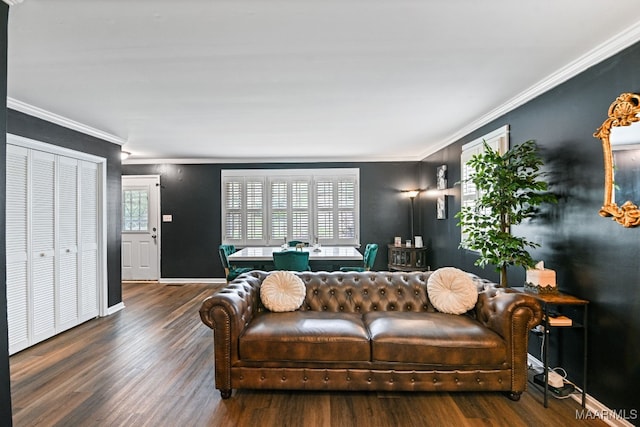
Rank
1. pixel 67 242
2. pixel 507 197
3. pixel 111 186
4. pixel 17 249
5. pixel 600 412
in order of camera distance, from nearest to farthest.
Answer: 1. pixel 600 412
2. pixel 507 197
3. pixel 17 249
4. pixel 67 242
5. pixel 111 186

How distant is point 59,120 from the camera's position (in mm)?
3969

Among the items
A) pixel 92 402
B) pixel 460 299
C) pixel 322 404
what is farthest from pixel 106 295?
pixel 460 299

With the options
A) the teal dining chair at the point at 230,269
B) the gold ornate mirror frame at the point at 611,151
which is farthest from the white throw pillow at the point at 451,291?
the teal dining chair at the point at 230,269

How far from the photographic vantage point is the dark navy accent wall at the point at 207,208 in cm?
704

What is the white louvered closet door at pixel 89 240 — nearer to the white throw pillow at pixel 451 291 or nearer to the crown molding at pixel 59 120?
the crown molding at pixel 59 120

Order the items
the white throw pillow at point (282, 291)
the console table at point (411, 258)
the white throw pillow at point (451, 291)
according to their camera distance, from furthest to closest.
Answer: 1. the console table at point (411, 258)
2. the white throw pillow at point (282, 291)
3. the white throw pillow at point (451, 291)

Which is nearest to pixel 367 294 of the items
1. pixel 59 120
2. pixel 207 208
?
pixel 59 120

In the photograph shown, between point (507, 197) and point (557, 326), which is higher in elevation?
point (507, 197)

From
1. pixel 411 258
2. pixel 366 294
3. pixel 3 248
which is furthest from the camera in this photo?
pixel 411 258

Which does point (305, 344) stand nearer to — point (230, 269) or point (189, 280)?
point (230, 269)

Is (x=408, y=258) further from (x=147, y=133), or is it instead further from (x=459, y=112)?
(x=147, y=133)

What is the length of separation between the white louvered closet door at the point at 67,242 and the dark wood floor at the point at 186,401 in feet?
2.26

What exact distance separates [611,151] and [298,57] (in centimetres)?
215

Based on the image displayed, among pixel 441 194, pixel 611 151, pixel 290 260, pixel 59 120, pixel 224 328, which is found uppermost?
pixel 59 120
